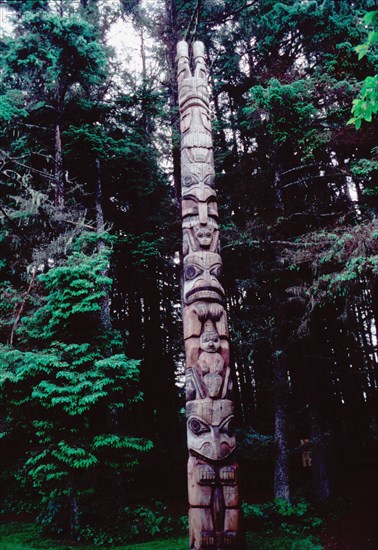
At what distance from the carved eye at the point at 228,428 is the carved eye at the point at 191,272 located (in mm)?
2081

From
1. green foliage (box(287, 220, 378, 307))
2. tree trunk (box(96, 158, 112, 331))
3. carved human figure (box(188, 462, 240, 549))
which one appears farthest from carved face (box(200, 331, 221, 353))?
tree trunk (box(96, 158, 112, 331))

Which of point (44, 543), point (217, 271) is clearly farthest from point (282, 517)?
point (217, 271)

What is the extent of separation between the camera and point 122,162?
1296cm

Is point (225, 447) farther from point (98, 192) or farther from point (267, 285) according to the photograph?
point (98, 192)

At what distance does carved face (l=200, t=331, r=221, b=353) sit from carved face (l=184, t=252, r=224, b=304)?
52cm

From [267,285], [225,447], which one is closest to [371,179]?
[267,285]

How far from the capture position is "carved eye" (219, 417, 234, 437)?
5215 mm

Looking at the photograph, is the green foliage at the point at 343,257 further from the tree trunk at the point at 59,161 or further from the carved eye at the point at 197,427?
the tree trunk at the point at 59,161

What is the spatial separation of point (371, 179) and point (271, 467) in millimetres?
12022

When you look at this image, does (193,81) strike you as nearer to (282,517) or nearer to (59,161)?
(59,161)

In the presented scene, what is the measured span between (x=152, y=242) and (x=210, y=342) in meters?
7.73

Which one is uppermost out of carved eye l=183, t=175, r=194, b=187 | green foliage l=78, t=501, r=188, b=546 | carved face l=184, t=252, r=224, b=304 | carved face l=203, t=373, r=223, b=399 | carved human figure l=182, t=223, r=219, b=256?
carved eye l=183, t=175, r=194, b=187

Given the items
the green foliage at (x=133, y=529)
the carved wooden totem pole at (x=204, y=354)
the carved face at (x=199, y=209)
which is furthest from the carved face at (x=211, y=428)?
the green foliage at (x=133, y=529)

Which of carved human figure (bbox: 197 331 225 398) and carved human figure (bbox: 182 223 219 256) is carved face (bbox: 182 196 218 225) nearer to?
carved human figure (bbox: 182 223 219 256)
